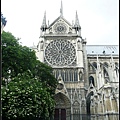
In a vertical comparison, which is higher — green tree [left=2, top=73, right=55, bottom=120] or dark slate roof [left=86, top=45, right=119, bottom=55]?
dark slate roof [left=86, top=45, right=119, bottom=55]

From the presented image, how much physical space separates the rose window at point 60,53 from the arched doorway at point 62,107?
6.45 meters

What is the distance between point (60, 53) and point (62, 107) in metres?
10.5

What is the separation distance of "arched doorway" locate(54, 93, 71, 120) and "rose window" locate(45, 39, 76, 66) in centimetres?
645

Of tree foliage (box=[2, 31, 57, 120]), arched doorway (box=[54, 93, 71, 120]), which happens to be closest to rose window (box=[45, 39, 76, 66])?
arched doorway (box=[54, 93, 71, 120])

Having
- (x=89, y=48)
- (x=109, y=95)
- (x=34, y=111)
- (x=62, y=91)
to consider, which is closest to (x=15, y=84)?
(x=34, y=111)

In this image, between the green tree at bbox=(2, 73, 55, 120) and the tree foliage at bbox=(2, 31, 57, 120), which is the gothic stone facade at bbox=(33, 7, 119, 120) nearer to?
the tree foliage at bbox=(2, 31, 57, 120)

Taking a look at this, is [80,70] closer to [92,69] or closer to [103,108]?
[92,69]

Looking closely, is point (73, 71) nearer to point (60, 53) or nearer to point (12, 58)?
point (60, 53)

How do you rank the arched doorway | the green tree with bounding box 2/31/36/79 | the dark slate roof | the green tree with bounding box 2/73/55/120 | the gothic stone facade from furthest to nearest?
the dark slate roof
the arched doorway
the gothic stone facade
the green tree with bounding box 2/31/36/79
the green tree with bounding box 2/73/55/120

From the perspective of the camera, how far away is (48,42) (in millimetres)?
38656

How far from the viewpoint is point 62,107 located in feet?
112

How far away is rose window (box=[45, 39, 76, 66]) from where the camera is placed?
3706 cm

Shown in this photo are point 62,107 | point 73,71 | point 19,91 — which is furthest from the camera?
point 73,71

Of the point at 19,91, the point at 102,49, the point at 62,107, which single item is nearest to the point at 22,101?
the point at 19,91
